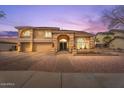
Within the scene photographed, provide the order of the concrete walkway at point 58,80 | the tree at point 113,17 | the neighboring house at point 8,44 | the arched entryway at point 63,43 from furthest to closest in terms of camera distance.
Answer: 1. the arched entryway at point 63,43
2. the neighboring house at point 8,44
3. the tree at point 113,17
4. the concrete walkway at point 58,80

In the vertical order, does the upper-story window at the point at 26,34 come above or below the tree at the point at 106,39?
above

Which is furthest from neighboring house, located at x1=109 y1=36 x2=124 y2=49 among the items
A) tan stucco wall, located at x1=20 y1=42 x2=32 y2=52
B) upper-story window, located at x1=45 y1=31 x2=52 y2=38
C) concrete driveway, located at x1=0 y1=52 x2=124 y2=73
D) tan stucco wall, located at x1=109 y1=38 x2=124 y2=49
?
tan stucco wall, located at x1=20 y1=42 x2=32 y2=52

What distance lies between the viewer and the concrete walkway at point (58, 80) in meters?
3.04

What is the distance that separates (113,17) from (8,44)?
2.58 m

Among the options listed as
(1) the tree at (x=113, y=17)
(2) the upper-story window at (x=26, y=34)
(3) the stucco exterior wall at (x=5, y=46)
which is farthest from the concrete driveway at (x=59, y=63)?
(1) the tree at (x=113, y=17)

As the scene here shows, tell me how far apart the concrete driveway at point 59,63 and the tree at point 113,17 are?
2.56 ft

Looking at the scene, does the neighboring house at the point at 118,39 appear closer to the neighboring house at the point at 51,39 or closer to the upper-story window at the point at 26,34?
the neighboring house at the point at 51,39

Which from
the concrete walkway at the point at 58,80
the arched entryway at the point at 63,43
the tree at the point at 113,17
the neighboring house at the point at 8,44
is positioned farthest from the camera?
the arched entryway at the point at 63,43

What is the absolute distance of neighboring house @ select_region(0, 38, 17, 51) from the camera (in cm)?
367

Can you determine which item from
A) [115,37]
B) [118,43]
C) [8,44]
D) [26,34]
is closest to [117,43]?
[118,43]

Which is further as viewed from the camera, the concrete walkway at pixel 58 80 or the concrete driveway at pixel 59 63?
the concrete driveway at pixel 59 63

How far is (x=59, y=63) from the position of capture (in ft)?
12.2

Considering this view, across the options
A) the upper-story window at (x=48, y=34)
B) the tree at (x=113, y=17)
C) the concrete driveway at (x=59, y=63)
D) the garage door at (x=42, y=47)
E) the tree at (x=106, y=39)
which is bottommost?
the concrete driveway at (x=59, y=63)

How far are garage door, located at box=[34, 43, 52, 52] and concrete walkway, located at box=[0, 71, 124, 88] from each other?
1.89 ft
